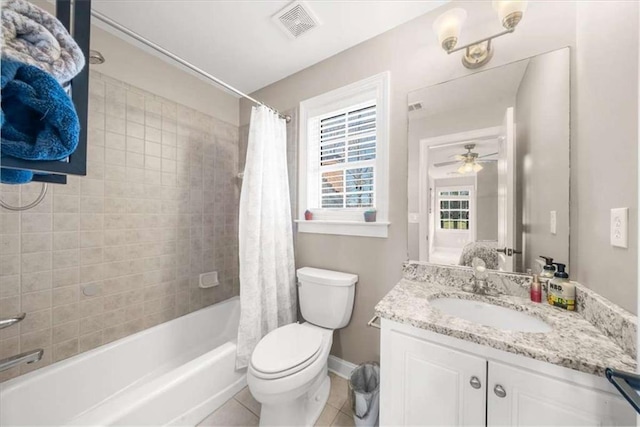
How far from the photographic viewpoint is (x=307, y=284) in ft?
5.32

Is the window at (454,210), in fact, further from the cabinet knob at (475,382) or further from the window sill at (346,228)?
the cabinet knob at (475,382)

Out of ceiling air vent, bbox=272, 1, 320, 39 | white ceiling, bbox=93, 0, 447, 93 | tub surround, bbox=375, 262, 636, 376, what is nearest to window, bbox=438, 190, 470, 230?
tub surround, bbox=375, 262, 636, 376

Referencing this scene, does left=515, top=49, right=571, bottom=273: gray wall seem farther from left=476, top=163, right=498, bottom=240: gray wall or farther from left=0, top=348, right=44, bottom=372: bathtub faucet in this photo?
left=0, top=348, right=44, bottom=372: bathtub faucet

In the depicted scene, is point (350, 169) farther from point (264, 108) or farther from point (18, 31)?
point (18, 31)

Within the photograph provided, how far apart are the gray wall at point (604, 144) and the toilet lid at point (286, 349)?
1.22m

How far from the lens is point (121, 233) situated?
5.17ft

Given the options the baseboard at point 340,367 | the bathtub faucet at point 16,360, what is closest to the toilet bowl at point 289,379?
the baseboard at point 340,367

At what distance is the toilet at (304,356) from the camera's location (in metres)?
1.09

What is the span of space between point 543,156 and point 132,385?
8.92 ft

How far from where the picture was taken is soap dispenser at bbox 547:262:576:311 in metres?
0.92

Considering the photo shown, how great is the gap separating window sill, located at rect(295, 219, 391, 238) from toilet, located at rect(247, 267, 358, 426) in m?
0.29

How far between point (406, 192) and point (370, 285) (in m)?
0.66

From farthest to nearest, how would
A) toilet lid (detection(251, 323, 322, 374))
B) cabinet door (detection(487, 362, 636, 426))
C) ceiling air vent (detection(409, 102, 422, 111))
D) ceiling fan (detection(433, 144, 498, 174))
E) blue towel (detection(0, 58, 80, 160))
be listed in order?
1. ceiling air vent (detection(409, 102, 422, 111))
2. ceiling fan (detection(433, 144, 498, 174))
3. toilet lid (detection(251, 323, 322, 374))
4. cabinet door (detection(487, 362, 636, 426))
5. blue towel (detection(0, 58, 80, 160))

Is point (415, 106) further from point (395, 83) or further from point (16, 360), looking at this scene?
point (16, 360)
